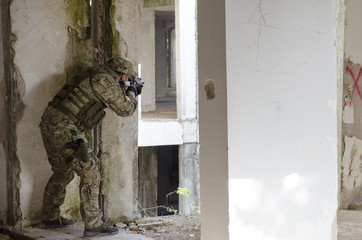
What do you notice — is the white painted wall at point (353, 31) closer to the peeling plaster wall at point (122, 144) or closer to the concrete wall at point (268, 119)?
the peeling plaster wall at point (122, 144)

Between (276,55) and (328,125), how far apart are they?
513 millimetres

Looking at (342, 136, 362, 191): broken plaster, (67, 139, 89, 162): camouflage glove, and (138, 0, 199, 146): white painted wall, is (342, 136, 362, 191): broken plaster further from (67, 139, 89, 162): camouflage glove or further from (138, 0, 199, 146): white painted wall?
(138, 0, 199, 146): white painted wall

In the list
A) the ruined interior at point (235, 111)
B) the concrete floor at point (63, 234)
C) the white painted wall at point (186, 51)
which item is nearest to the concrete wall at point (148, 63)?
the white painted wall at point (186, 51)

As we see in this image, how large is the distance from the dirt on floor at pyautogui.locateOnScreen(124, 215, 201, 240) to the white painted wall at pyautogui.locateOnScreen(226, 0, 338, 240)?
2.03 meters

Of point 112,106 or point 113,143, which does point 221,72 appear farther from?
point 113,143

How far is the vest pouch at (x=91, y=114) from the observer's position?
15.2 ft

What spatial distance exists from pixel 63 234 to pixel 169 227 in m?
1.00

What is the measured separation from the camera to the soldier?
453 cm

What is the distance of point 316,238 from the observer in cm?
290

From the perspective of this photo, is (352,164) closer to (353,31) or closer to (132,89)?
(353,31)

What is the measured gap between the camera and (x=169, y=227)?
5113mm

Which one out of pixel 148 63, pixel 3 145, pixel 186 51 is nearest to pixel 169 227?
pixel 3 145

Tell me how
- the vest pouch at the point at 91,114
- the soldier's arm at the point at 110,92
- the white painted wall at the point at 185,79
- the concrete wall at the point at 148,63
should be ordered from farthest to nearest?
the concrete wall at the point at 148,63
the white painted wall at the point at 185,79
the vest pouch at the point at 91,114
the soldier's arm at the point at 110,92

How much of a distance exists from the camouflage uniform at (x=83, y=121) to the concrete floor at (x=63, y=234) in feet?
0.53
